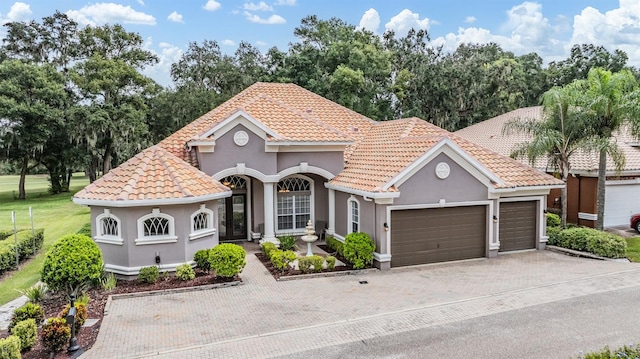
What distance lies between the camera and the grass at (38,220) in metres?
13.5

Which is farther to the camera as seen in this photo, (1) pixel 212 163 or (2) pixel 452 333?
(1) pixel 212 163

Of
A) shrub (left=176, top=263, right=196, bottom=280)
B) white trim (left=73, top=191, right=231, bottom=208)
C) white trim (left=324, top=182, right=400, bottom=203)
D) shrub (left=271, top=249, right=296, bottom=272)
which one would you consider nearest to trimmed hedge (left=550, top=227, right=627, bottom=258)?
white trim (left=324, top=182, right=400, bottom=203)

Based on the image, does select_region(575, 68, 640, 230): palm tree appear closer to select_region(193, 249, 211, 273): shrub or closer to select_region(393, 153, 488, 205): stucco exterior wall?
select_region(393, 153, 488, 205): stucco exterior wall

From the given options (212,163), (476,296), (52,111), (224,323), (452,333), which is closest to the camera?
(452,333)

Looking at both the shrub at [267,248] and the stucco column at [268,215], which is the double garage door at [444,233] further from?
the stucco column at [268,215]

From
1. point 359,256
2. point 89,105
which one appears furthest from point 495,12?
point 89,105

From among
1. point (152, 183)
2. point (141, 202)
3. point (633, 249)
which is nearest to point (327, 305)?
point (141, 202)

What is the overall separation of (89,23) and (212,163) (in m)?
34.5

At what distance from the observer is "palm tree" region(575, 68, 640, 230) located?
16047 mm

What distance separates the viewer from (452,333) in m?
9.07

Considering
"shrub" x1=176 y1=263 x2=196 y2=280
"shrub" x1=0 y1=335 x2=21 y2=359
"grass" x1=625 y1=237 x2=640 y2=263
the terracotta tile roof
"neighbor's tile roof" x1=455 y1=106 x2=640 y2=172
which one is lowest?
"grass" x1=625 y1=237 x2=640 y2=263

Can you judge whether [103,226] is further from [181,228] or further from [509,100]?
[509,100]

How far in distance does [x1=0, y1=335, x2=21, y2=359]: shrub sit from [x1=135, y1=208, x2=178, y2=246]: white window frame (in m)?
5.60

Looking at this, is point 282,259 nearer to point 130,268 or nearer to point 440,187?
point 130,268
